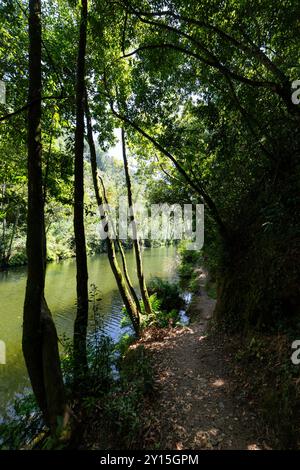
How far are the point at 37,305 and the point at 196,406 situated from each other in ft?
10.2

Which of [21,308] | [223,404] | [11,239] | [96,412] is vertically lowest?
[21,308]

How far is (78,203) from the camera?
4930 millimetres

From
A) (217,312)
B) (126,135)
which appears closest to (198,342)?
(217,312)

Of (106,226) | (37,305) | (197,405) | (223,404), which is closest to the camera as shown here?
(37,305)

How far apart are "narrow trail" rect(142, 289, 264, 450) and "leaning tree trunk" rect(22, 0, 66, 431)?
61.5 inches

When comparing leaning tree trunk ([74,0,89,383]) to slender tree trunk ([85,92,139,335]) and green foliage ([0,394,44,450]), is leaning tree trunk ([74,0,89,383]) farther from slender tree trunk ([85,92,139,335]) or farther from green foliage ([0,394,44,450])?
slender tree trunk ([85,92,139,335])

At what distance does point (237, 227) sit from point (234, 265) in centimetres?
110

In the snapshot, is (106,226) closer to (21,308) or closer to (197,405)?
(197,405)

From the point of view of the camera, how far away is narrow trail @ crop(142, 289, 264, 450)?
3428mm

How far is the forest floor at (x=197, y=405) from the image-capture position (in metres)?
3.42

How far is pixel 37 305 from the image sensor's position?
11.9 ft

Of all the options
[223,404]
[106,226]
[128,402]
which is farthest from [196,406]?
[106,226]

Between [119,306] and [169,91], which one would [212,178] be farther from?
[119,306]

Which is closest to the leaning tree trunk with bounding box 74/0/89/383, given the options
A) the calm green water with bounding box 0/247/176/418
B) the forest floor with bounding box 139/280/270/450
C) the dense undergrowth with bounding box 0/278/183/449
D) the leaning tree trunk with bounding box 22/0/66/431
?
the dense undergrowth with bounding box 0/278/183/449
